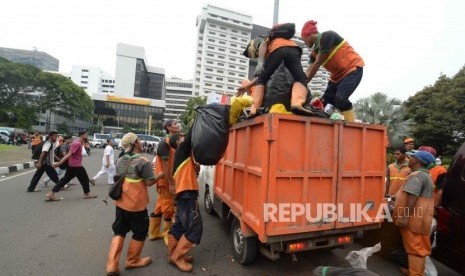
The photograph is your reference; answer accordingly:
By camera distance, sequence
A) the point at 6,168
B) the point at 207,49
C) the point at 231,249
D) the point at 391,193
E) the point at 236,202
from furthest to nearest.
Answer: the point at 207,49 → the point at 6,168 → the point at 391,193 → the point at 231,249 → the point at 236,202

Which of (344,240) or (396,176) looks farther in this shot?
(396,176)

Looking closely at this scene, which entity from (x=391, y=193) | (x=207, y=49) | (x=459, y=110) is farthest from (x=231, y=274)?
(x=207, y=49)

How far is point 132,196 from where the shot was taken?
3.38 m

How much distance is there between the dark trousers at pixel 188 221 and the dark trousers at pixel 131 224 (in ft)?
1.30

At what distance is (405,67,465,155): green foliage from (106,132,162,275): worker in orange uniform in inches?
826

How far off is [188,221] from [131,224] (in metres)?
0.67

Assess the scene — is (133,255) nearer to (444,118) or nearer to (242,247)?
(242,247)

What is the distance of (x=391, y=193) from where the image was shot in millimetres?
5086

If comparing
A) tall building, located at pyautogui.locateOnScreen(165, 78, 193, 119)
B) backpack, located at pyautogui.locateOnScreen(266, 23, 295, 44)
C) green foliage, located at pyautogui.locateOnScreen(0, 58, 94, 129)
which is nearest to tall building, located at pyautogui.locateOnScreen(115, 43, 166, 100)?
tall building, located at pyautogui.locateOnScreen(165, 78, 193, 119)

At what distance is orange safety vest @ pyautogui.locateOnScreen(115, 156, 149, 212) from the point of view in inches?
133

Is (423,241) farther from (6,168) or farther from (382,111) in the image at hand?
(382,111)

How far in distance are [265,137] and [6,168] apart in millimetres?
11883

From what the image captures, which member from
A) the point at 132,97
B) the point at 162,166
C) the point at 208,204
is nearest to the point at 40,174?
the point at 208,204

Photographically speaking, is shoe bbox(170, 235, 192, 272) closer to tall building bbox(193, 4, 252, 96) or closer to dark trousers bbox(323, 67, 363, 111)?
dark trousers bbox(323, 67, 363, 111)
